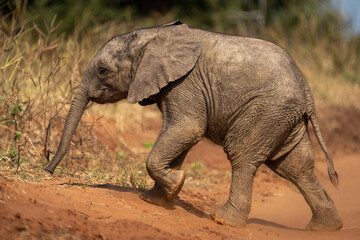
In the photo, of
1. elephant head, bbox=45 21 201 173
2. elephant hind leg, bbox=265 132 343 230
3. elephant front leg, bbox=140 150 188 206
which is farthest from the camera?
elephant hind leg, bbox=265 132 343 230

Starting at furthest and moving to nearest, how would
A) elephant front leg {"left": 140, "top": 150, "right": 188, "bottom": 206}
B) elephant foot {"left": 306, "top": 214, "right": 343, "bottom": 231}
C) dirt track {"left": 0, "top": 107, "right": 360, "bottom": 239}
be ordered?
elephant foot {"left": 306, "top": 214, "right": 343, "bottom": 231}, elephant front leg {"left": 140, "top": 150, "right": 188, "bottom": 206}, dirt track {"left": 0, "top": 107, "right": 360, "bottom": 239}

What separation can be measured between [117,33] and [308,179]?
6.11 meters

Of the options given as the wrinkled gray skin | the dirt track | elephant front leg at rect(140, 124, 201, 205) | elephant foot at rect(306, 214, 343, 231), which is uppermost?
the wrinkled gray skin

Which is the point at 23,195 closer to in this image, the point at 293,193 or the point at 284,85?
the point at 284,85

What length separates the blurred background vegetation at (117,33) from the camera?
7.09 m

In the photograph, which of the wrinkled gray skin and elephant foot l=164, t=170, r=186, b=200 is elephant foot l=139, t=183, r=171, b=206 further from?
elephant foot l=164, t=170, r=186, b=200

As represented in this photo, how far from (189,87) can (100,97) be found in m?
1.01

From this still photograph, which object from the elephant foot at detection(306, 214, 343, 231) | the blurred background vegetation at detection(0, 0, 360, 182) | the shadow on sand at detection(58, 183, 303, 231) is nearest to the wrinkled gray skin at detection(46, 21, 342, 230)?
the shadow on sand at detection(58, 183, 303, 231)

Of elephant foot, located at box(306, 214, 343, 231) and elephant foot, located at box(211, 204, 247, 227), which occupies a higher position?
elephant foot, located at box(306, 214, 343, 231)

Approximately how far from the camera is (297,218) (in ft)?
23.0

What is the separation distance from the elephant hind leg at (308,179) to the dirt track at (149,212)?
0.53ft

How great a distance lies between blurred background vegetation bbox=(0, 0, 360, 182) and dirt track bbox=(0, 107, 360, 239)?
3.69ft

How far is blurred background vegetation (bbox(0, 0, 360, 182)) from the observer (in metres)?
7.09

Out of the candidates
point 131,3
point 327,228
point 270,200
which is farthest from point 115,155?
point 131,3
